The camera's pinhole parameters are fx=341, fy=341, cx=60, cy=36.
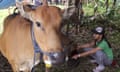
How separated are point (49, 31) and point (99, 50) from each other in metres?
1.53

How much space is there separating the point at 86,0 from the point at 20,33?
623 centimetres

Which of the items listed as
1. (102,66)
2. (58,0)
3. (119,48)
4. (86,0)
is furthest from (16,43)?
(86,0)

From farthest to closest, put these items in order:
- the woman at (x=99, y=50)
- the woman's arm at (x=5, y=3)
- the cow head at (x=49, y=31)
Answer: the woman's arm at (x=5, y=3) < the woman at (x=99, y=50) < the cow head at (x=49, y=31)

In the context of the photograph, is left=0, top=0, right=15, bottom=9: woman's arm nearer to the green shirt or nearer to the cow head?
the green shirt

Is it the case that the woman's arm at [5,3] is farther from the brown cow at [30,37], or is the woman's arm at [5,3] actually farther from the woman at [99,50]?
A: the woman at [99,50]

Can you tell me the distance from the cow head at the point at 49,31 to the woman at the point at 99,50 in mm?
1064

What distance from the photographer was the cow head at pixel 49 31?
3.79 meters

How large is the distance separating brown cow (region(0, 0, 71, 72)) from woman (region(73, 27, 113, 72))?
0.77 meters

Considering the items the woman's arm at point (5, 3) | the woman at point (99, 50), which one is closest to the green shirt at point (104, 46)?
the woman at point (99, 50)

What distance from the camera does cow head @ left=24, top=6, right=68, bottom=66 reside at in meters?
3.79

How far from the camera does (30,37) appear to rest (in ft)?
14.7

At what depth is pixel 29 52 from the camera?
4535mm

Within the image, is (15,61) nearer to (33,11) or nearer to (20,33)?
(20,33)

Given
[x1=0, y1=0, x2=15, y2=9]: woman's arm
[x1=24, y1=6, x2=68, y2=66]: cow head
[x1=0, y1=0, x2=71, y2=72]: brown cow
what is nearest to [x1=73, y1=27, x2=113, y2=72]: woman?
[x1=0, y1=0, x2=71, y2=72]: brown cow
